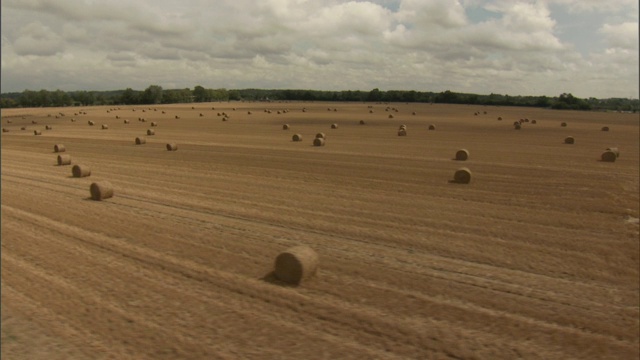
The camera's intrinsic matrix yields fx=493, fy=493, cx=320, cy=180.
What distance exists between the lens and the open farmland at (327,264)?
6859 millimetres

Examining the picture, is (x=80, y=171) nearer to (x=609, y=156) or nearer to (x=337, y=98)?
(x=609, y=156)

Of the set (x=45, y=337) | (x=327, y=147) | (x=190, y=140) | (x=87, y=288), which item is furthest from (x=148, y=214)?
(x=190, y=140)

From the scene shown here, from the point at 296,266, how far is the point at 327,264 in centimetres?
115

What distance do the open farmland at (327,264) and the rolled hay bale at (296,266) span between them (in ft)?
0.72

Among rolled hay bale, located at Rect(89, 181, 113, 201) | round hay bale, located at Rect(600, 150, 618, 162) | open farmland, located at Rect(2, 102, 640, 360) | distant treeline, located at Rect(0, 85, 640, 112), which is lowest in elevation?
open farmland, located at Rect(2, 102, 640, 360)

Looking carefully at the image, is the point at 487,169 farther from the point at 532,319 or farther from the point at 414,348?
the point at 414,348

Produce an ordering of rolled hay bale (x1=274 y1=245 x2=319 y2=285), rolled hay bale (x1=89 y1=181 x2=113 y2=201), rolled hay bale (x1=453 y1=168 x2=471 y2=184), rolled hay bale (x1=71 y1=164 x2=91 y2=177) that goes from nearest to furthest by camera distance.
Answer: rolled hay bale (x1=274 y1=245 x2=319 y2=285) < rolled hay bale (x1=89 y1=181 x2=113 y2=201) < rolled hay bale (x1=453 y1=168 x2=471 y2=184) < rolled hay bale (x1=71 y1=164 x2=91 y2=177)

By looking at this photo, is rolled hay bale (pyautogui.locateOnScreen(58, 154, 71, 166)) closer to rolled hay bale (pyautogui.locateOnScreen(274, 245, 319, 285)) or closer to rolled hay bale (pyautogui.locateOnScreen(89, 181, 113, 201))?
rolled hay bale (pyautogui.locateOnScreen(89, 181, 113, 201))

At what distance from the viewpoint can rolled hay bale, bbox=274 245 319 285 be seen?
340 inches

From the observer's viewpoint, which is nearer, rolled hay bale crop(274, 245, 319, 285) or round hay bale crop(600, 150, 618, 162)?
rolled hay bale crop(274, 245, 319, 285)

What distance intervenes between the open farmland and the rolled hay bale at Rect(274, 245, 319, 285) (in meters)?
0.22

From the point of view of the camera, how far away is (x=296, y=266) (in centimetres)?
Answer: 863

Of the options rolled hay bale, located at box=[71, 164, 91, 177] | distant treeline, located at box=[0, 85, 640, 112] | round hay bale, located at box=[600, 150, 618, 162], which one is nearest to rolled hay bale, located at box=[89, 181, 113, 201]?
rolled hay bale, located at box=[71, 164, 91, 177]

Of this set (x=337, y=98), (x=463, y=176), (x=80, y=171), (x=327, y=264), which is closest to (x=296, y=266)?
(x=327, y=264)
